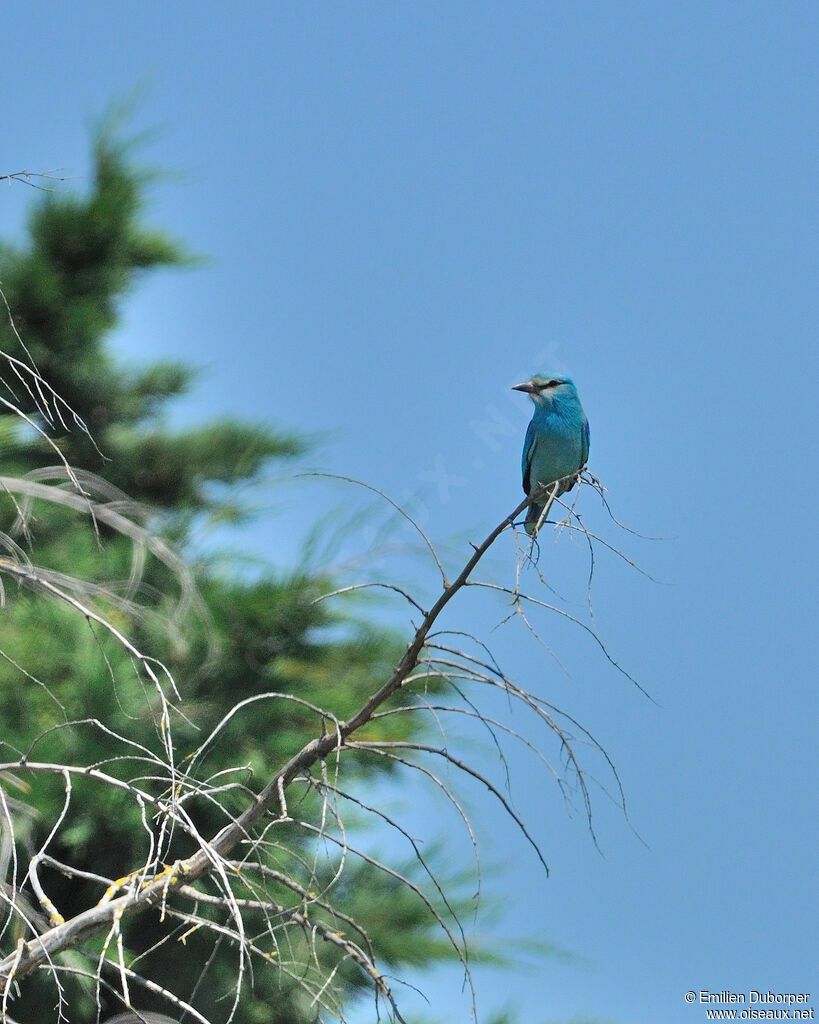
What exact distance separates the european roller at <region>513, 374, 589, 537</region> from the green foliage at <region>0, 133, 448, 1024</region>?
1376 millimetres

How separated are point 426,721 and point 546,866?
4.55 m

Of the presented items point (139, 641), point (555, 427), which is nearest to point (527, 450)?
point (555, 427)

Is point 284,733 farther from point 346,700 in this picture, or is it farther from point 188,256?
point 188,256

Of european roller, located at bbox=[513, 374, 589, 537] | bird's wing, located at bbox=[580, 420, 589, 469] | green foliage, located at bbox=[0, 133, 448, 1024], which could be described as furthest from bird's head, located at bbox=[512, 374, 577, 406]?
green foliage, located at bbox=[0, 133, 448, 1024]

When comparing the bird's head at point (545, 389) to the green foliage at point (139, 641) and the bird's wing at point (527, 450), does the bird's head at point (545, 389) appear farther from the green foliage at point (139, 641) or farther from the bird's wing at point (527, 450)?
the green foliage at point (139, 641)

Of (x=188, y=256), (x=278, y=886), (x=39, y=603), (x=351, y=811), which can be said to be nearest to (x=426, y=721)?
(x=351, y=811)

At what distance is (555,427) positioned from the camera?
441 cm

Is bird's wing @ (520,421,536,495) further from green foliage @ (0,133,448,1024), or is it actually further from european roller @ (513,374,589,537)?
green foliage @ (0,133,448,1024)

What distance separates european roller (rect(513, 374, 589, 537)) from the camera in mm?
4414

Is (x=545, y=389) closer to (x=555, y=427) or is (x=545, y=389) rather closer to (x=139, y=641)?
(x=555, y=427)

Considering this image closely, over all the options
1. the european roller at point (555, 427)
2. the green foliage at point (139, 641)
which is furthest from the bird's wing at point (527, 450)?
the green foliage at point (139, 641)

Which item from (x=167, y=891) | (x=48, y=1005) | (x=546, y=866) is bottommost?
(x=167, y=891)

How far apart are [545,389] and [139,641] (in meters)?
2.84

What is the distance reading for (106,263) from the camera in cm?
757
